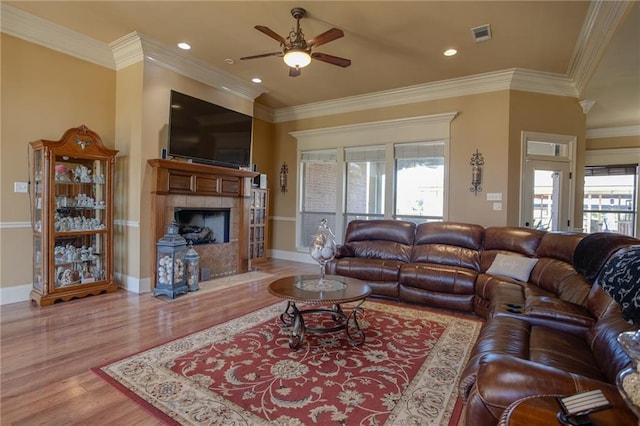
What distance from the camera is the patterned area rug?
6.16 ft

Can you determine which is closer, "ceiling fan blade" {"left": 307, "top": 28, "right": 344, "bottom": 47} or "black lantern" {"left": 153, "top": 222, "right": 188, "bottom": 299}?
"ceiling fan blade" {"left": 307, "top": 28, "right": 344, "bottom": 47}

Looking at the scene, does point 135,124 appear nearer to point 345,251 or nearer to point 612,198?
point 345,251

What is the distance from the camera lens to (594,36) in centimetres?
369

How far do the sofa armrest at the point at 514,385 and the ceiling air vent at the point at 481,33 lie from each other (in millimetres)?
3742

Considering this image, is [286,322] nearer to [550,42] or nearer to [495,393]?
[495,393]

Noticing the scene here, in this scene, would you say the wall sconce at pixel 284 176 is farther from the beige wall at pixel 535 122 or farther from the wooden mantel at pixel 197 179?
the beige wall at pixel 535 122

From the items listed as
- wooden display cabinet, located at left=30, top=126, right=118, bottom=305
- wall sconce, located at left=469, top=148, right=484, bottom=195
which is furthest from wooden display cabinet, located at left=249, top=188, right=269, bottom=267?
wall sconce, located at left=469, top=148, right=484, bottom=195

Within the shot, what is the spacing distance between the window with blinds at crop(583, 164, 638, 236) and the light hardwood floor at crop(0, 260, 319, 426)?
782cm

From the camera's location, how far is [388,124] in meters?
5.95

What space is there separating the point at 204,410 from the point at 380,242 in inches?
129

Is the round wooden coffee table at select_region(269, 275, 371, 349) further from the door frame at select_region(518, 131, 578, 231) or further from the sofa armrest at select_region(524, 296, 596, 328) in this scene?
the door frame at select_region(518, 131, 578, 231)

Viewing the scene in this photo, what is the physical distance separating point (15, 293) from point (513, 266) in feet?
18.4

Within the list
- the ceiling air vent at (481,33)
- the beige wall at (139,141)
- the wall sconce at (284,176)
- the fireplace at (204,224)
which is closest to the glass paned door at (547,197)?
the ceiling air vent at (481,33)

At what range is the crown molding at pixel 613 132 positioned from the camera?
277 inches
